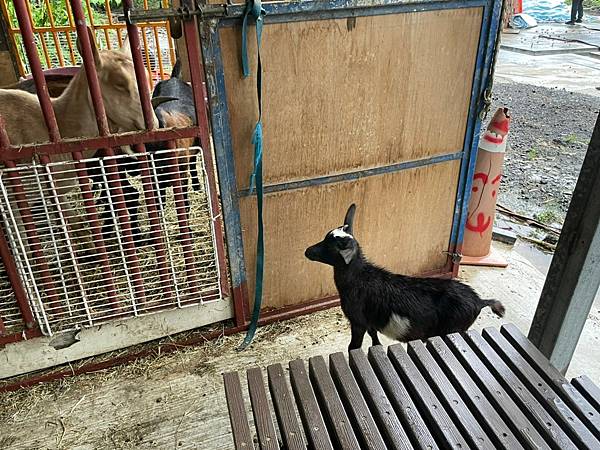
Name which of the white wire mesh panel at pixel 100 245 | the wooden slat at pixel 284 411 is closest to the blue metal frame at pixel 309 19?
the white wire mesh panel at pixel 100 245

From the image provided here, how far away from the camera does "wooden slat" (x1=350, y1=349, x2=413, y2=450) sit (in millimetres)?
1589

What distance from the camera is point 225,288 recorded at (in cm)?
308

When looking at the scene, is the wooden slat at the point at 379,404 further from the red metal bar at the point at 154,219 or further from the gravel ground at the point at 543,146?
the gravel ground at the point at 543,146

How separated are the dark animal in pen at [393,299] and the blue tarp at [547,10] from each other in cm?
1831

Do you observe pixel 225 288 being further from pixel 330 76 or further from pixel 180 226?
pixel 330 76

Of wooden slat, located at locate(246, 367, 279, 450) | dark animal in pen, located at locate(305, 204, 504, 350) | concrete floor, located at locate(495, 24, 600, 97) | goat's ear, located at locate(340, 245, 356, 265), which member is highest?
wooden slat, located at locate(246, 367, 279, 450)

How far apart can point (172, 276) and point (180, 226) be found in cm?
35

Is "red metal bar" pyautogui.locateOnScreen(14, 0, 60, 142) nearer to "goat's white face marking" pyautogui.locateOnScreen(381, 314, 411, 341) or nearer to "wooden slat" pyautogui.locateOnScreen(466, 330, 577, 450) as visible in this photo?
"goat's white face marking" pyautogui.locateOnScreen(381, 314, 411, 341)

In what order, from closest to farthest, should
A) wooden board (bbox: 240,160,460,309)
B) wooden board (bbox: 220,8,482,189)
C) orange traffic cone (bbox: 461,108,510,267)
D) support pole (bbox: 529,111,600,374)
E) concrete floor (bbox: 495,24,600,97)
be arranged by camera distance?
1. support pole (bbox: 529,111,600,374)
2. wooden board (bbox: 220,8,482,189)
3. wooden board (bbox: 240,160,460,309)
4. orange traffic cone (bbox: 461,108,510,267)
5. concrete floor (bbox: 495,24,600,97)

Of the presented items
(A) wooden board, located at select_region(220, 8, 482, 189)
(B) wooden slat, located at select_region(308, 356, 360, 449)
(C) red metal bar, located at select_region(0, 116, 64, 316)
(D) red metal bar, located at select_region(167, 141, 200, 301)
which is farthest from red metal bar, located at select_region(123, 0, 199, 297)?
(B) wooden slat, located at select_region(308, 356, 360, 449)

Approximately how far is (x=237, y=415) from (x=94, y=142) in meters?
1.54

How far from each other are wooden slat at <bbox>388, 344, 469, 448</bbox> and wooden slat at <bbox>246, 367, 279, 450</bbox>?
538 mm

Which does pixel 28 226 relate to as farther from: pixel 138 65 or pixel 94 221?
pixel 138 65

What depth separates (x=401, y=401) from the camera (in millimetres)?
1724
